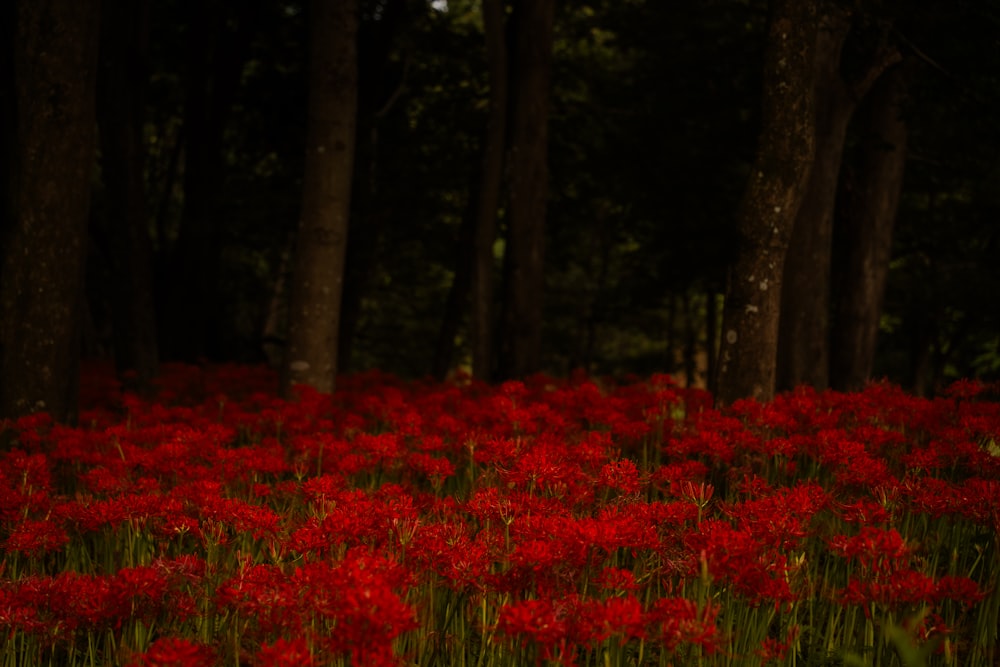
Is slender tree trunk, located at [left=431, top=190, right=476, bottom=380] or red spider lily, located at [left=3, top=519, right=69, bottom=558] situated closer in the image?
red spider lily, located at [left=3, top=519, right=69, bottom=558]

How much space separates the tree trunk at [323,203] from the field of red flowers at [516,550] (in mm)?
2216

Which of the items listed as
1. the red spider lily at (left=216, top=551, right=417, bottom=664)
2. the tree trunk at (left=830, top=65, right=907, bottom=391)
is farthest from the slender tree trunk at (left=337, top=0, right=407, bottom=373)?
the red spider lily at (left=216, top=551, right=417, bottom=664)

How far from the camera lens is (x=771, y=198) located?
5980mm

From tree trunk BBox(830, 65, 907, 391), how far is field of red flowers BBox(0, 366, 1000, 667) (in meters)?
7.22

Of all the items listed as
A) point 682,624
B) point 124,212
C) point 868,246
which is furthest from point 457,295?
point 682,624

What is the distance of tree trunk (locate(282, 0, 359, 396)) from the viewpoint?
7.87m

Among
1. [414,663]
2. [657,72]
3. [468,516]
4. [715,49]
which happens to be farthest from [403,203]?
[414,663]

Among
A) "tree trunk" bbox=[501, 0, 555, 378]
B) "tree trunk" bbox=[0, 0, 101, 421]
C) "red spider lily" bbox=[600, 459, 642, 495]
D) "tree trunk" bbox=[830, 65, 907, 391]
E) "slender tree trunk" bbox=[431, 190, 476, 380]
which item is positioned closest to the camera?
"red spider lily" bbox=[600, 459, 642, 495]

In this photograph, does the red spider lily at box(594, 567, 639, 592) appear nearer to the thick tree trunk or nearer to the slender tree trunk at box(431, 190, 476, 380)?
the thick tree trunk

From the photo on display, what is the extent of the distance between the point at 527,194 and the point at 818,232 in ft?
11.0

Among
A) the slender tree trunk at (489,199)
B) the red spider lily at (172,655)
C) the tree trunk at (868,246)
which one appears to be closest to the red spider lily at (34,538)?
the red spider lily at (172,655)

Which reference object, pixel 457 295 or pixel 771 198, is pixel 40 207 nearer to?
pixel 771 198

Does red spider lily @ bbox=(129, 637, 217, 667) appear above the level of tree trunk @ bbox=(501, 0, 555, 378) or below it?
below

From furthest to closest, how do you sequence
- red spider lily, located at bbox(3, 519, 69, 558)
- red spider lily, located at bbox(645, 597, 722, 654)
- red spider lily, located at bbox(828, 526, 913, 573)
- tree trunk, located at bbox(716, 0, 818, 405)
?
tree trunk, located at bbox(716, 0, 818, 405)
red spider lily, located at bbox(3, 519, 69, 558)
red spider lily, located at bbox(828, 526, 913, 573)
red spider lily, located at bbox(645, 597, 722, 654)
